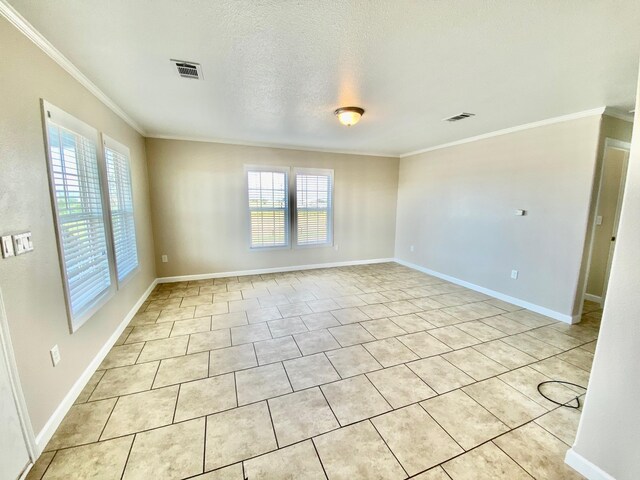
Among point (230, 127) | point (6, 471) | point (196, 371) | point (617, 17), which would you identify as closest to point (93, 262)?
point (196, 371)

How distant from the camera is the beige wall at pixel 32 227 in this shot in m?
1.41

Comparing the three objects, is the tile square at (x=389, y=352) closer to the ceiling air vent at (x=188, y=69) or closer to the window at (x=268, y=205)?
the ceiling air vent at (x=188, y=69)

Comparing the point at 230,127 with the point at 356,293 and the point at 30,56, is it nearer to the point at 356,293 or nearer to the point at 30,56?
the point at 30,56

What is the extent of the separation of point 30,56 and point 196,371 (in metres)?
2.45

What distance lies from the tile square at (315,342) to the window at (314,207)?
2.67 metres

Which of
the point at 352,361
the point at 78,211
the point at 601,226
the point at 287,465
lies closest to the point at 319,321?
the point at 352,361

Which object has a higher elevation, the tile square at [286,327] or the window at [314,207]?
the window at [314,207]

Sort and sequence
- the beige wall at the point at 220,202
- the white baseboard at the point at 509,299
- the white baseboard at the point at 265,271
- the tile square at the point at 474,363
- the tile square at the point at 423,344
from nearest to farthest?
the tile square at the point at 474,363 → the tile square at the point at 423,344 → the white baseboard at the point at 509,299 → the beige wall at the point at 220,202 → the white baseboard at the point at 265,271

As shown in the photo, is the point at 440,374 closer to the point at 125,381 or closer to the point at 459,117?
the point at 125,381

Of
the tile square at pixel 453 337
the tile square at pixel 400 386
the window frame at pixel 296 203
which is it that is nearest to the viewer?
the tile square at pixel 400 386

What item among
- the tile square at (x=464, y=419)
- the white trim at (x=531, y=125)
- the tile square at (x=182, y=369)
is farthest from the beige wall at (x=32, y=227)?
the white trim at (x=531, y=125)

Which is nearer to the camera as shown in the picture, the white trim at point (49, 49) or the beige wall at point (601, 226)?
the white trim at point (49, 49)

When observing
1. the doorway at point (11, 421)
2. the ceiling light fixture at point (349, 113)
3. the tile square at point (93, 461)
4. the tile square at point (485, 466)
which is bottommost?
the tile square at point (485, 466)

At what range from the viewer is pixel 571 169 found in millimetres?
3070
